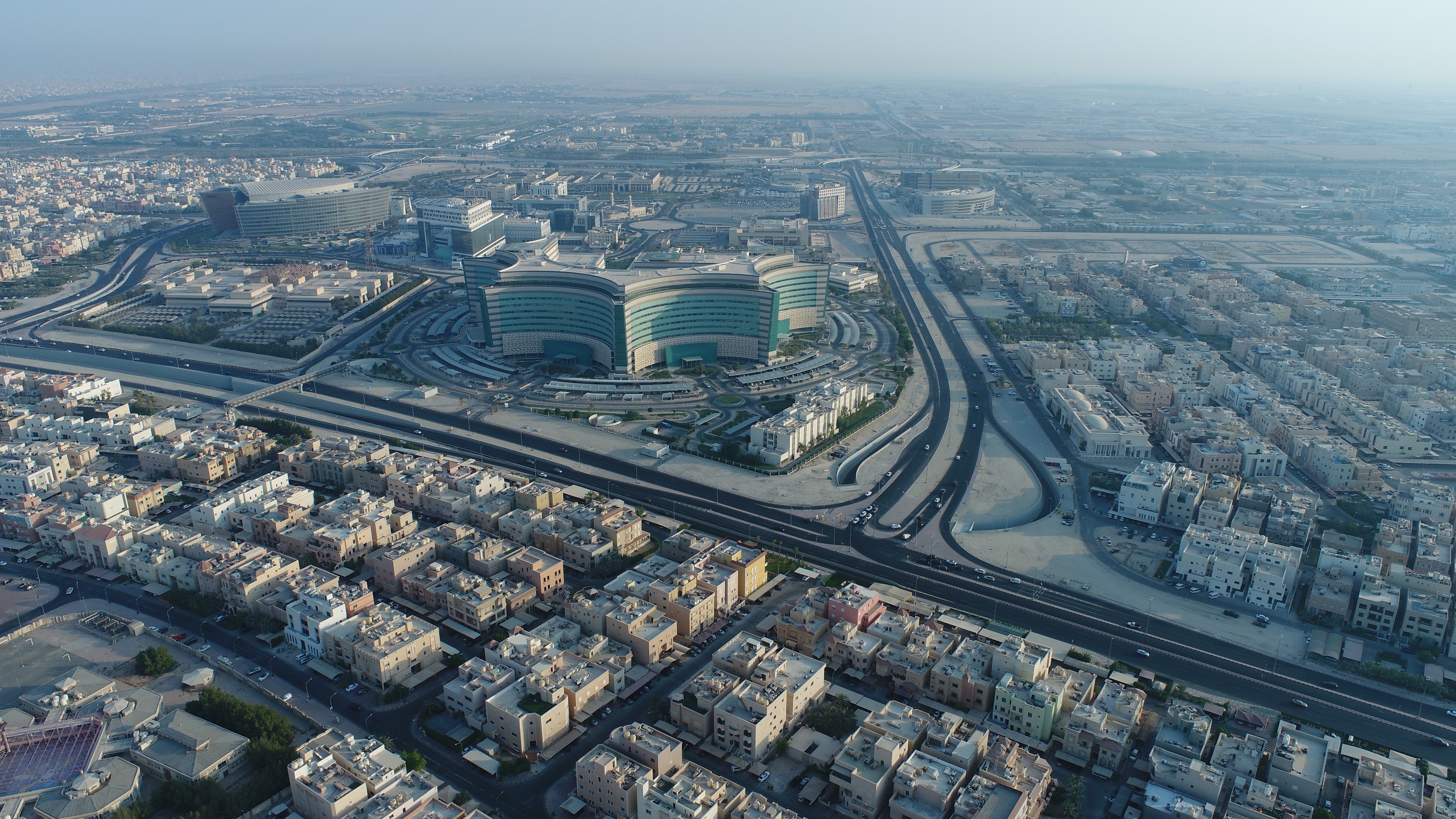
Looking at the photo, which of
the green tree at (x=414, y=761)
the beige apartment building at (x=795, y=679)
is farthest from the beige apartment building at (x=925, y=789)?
the green tree at (x=414, y=761)

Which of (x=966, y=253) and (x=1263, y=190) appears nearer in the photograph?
(x=966, y=253)

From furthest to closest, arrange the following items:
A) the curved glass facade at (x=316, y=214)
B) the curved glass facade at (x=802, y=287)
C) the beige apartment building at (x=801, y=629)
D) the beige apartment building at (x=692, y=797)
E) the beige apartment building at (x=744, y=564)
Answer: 1. the curved glass facade at (x=316, y=214)
2. the curved glass facade at (x=802, y=287)
3. the beige apartment building at (x=744, y=564)
4. the beige apartment building at (x=801, y=629)
5. the beige apartment building at (x=692, y=797)

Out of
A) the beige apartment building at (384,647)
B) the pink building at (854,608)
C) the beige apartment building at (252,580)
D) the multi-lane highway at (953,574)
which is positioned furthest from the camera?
the beige apartment building at (252,580)

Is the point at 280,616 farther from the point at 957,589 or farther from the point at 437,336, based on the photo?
the point at 437,336

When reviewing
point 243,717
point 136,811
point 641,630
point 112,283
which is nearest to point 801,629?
point 641,630

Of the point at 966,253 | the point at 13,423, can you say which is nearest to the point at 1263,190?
the point at 966,253

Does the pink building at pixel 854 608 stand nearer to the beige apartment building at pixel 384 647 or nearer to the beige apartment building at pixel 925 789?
the beige apartment building at pixel 925 789

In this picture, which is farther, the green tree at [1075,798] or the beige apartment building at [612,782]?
the green tree at [1075,798]
